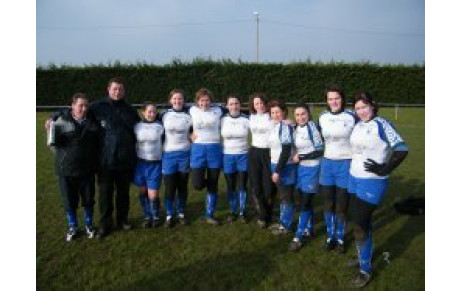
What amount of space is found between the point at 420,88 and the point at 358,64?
3960mm

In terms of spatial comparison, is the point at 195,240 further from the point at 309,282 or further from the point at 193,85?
the point at 193,85

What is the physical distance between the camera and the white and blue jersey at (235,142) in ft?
19.9

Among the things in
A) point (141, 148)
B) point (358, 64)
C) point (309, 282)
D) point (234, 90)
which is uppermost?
point (358, 64)

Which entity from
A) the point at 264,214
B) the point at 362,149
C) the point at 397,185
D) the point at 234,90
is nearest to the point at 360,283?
the point at 362,149

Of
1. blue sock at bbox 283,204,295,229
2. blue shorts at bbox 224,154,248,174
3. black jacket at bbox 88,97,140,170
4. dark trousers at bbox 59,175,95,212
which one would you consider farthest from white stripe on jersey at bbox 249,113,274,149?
dark trousers at bbox 59,175,95,212

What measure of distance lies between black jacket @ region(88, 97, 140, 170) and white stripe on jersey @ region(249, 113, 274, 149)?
1786 mm

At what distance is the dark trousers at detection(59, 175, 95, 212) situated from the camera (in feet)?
17.9

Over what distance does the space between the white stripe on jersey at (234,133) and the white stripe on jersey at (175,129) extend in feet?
1.90

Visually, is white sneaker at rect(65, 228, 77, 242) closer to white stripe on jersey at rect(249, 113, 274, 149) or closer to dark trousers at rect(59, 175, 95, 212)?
dark trousers at rect(59, 175, 95, 212)

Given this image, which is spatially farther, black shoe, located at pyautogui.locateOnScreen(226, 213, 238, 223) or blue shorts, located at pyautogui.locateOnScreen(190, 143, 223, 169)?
black shoe, located at pyautogui.locateOnScreen(226, 213, 238, 223)

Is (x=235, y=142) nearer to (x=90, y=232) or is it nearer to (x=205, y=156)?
(x=205, y=156)

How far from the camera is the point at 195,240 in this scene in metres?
5.59

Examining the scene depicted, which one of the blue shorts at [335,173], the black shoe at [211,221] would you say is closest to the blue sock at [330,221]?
the blue shorts at [335,173]

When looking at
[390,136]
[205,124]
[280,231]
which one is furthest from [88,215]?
[390,136]
